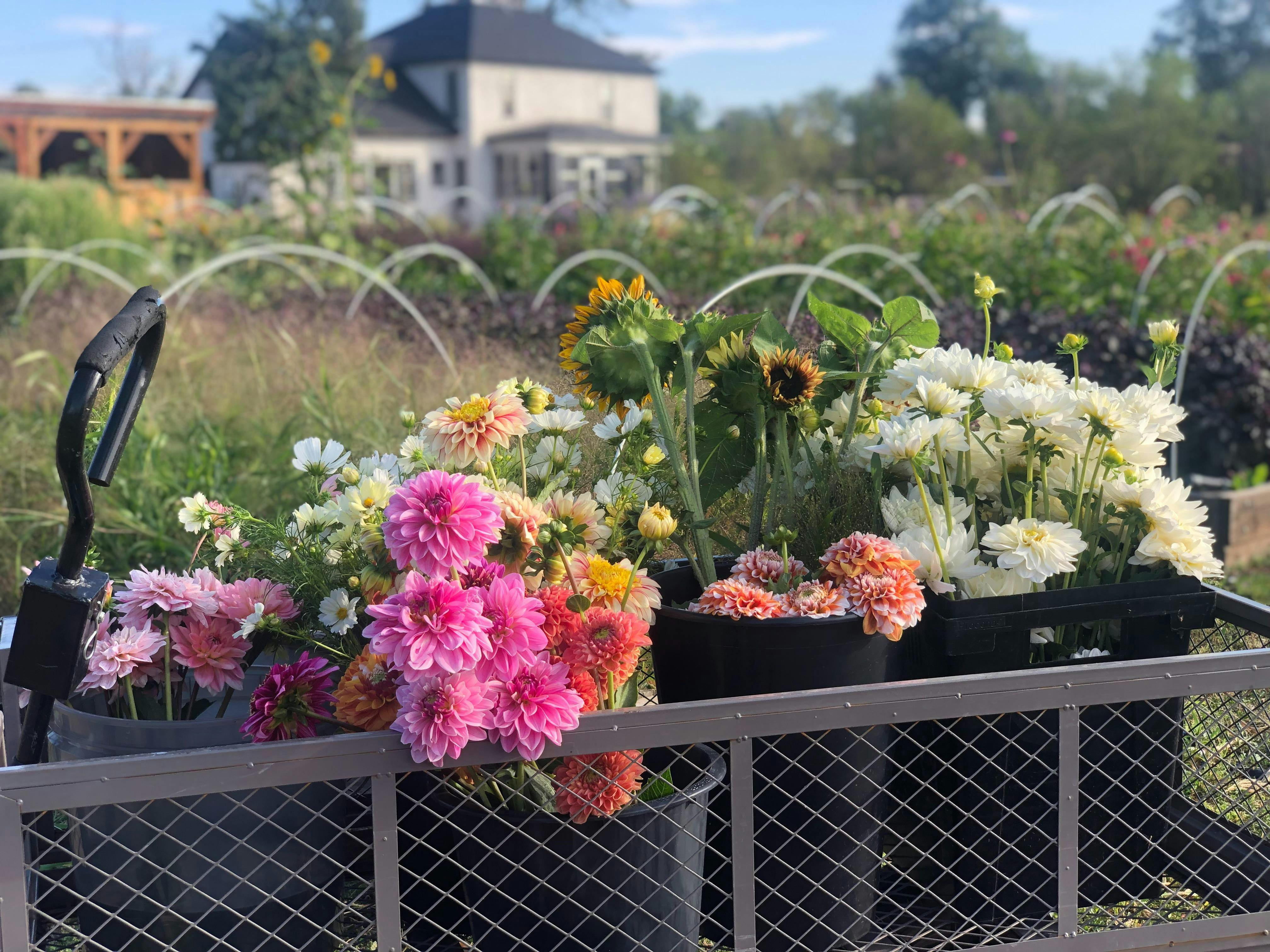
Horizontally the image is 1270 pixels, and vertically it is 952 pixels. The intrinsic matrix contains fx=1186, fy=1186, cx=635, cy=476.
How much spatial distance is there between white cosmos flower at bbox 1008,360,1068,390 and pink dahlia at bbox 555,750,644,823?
735mm

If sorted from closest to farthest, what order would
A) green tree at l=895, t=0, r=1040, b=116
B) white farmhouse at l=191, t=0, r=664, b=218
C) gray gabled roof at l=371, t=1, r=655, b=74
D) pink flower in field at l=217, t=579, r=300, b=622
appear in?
pink flower in field at l=217, t=579, r=300, b=622, white farmhouse at l=191, t=0, r=664, b=218, gray gabled roof at l=371, t=1, r=655, b=74, green tree at l=895, t=0, r=1040, b=116

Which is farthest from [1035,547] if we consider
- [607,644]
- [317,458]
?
[317,458]

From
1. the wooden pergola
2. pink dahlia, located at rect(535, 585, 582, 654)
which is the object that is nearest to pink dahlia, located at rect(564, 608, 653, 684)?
pink dahlia, located at rect(535, 585, 582, 654)

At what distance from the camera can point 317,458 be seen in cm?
161

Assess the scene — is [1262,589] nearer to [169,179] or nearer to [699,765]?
[699,765]

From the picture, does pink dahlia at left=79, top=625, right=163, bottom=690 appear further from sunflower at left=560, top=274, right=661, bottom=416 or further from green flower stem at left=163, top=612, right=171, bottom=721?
sunflower at left=560, top=274, right=661, bottom=416

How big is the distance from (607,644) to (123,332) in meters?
0.58

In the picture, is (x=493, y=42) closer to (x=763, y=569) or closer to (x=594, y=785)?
(x=763, y=569)

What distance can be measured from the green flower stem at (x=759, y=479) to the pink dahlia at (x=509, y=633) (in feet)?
1.47

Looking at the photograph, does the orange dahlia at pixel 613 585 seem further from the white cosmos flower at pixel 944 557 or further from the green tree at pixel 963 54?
the green tree at pixel 963 54

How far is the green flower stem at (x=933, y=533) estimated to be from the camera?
1.42 metres

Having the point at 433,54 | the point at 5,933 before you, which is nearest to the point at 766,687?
the point at 5,933

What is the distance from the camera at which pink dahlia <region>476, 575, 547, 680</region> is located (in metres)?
1.18

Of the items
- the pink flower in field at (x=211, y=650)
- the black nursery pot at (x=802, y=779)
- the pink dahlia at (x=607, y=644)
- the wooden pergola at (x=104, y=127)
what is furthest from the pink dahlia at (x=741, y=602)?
the wooden pergola at (x=104, y=127)
